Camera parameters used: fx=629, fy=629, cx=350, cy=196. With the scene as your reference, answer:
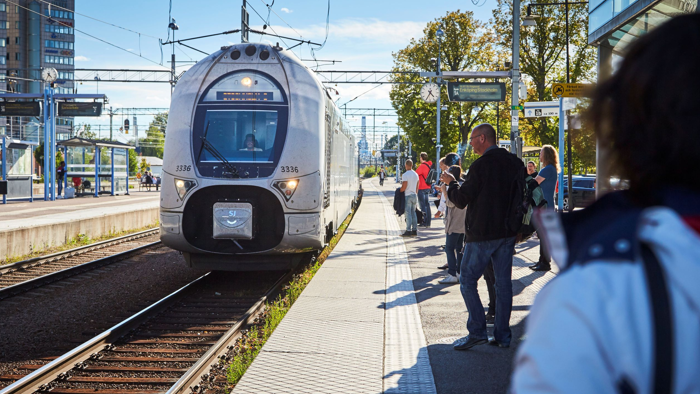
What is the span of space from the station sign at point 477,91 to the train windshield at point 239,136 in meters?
9.35

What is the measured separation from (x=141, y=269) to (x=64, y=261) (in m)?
1.77

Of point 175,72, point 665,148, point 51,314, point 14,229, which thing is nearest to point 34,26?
point 175,72

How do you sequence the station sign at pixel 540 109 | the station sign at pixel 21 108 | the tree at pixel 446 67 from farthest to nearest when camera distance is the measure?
the tree at pixel 446 67 < the station sign at pixel 21 108 < the station sign at pixel 540 109

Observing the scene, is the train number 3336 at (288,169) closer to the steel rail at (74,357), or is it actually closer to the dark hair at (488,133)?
the steel rail at (74,357)

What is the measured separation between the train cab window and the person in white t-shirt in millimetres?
5167

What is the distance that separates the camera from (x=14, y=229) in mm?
11430

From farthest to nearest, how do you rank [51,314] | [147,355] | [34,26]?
[34,26] < [51,314] < [147,355]

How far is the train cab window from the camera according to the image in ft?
27.3

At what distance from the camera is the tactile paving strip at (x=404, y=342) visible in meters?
4.38

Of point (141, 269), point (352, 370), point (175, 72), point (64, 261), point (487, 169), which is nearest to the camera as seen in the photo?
point (352, 370)

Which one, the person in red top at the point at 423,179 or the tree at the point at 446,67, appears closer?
the person in red top at the point at 423,179

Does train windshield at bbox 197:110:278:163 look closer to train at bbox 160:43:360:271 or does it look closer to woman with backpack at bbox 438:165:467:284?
train at bbox 160:43:360:271

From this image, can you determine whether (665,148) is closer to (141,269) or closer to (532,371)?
(532,371)

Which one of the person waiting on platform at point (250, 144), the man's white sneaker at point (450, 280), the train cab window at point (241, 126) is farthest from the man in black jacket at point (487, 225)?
the person waiting on platform at point (250, 144)
